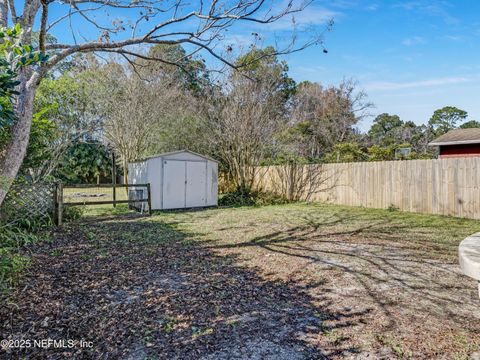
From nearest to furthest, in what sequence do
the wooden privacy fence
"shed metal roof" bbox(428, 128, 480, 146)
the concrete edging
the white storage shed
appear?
the concrete edging, the wooden privacy fence, the white storage shed, "shed metal roof" bbox(428, 128, 480, 146)

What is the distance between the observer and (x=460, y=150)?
1348 cm

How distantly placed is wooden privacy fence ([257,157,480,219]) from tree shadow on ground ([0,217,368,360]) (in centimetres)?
650

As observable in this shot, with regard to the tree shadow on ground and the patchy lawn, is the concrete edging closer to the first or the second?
the patchy lawn

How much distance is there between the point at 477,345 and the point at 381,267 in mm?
1854

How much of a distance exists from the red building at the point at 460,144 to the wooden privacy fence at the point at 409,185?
6546 millimetres

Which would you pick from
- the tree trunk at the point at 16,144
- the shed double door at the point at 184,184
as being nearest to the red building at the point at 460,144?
the shed double door at the point at 184,184

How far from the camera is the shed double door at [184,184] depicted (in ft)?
32.2

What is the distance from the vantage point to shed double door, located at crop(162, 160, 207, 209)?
9.81m

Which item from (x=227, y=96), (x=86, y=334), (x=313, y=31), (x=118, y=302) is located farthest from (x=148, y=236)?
(x=227, y=96)

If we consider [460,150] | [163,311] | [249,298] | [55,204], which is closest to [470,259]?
[249,298]

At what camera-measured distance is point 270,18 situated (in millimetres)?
4152

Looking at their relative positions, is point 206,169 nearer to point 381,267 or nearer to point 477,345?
point 381,267

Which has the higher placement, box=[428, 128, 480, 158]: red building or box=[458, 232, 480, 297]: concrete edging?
box=[428, 128, 480, 158]: red building

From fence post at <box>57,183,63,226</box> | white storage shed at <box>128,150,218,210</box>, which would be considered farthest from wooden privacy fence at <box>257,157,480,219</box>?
fence post at <box>57,183,63,226</box>
